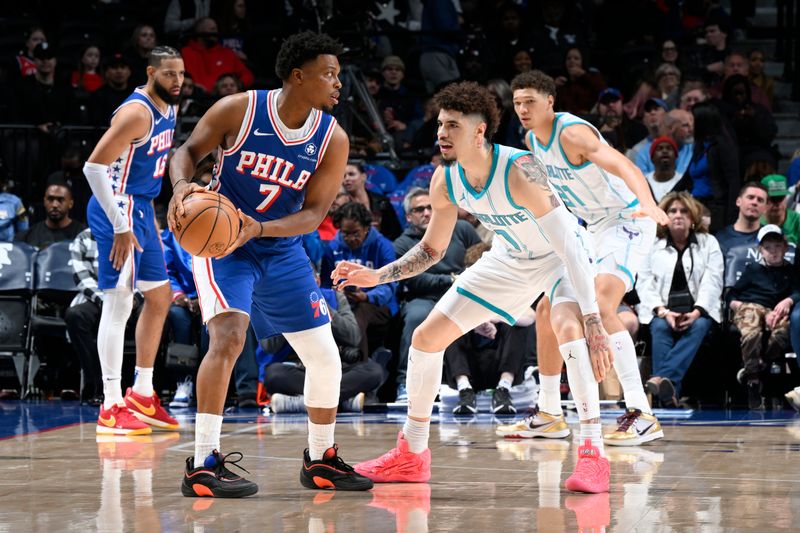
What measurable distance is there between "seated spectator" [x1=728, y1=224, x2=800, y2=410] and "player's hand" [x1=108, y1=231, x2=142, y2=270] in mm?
4627

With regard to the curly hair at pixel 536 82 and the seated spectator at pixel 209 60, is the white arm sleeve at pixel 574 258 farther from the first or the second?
the seated spectator at pixel 209 60

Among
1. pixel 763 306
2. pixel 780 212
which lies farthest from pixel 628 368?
pixel 780 212

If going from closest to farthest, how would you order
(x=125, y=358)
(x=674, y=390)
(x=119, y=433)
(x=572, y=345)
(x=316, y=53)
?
(x=316, y=53)
(x=572, y=345)
(x=119, y=433)
(x=674, y=390)
(x=125, y=358)

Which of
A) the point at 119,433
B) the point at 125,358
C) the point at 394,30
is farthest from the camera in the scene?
the point at 394,30

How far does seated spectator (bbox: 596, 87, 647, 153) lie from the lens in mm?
10781

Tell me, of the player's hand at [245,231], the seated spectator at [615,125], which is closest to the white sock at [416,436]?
the player's hand at [245,231]

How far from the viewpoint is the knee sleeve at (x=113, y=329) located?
7238mm

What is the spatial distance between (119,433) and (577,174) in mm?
3117

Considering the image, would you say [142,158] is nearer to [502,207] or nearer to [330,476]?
[502,207]

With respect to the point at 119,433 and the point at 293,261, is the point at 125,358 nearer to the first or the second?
the point at 119,433

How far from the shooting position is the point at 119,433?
701 centimetres

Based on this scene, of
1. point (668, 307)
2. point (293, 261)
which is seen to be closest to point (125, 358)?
point (668, 307)

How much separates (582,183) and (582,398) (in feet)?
6.11

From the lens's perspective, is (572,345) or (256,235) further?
(572,345)
